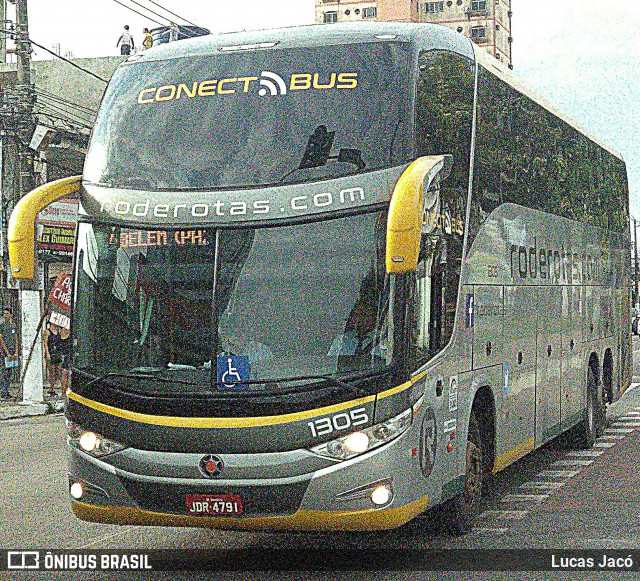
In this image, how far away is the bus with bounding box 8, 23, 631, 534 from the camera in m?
7.46

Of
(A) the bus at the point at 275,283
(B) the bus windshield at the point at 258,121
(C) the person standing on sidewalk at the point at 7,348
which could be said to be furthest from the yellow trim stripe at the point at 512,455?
(C) the person standing on sidewalk at the point at 7,348

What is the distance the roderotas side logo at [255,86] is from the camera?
26.9 ft

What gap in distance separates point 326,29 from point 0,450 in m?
9.20

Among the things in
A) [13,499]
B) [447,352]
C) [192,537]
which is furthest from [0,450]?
[447,352]

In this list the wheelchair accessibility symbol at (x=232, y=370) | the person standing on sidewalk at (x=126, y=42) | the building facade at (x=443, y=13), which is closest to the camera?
the wheelchair accessibility symbol at (x=232, y=370)

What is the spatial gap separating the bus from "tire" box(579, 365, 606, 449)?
573 centimetres

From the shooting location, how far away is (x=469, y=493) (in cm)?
937

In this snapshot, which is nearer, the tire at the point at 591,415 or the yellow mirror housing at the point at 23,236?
the yellow mirror housing at the point at 23,236

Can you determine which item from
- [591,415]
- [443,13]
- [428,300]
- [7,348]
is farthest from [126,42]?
[443,13]

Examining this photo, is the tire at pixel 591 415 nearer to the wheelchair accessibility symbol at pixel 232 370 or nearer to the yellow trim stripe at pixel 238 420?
the yellow trim stripe at pixel 238 420

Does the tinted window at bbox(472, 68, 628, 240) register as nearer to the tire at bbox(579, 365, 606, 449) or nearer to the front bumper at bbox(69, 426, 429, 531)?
the tire at bbox(579, 365, 606, 449)

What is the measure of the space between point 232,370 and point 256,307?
0.42 metres

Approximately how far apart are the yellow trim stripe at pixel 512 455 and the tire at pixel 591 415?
122 inches

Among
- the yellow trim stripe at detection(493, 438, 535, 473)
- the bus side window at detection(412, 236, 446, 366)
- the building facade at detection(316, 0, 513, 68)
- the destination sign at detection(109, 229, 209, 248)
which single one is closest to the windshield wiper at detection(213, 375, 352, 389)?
the bus side window at detection(412, 236, 446, 366)
